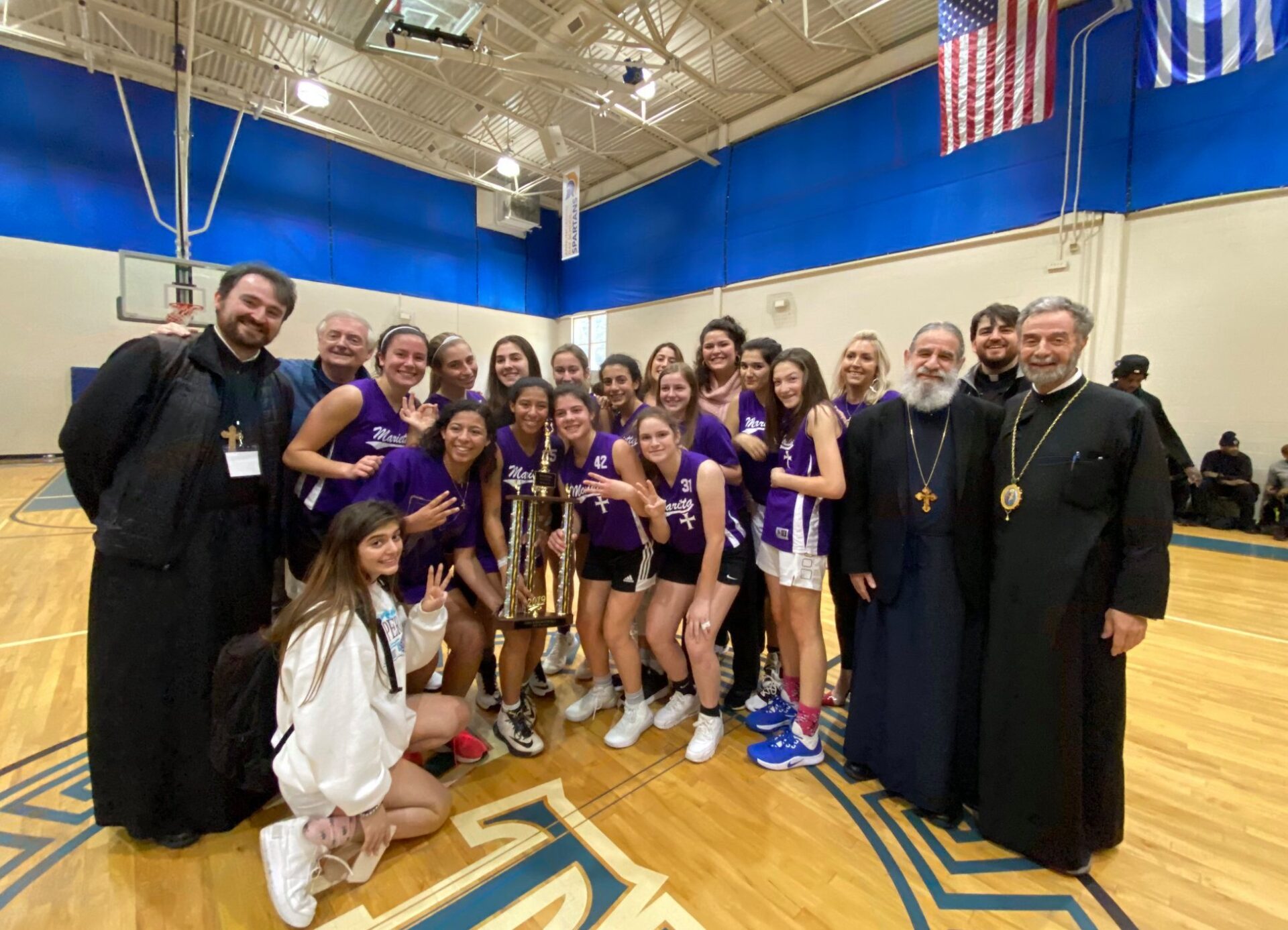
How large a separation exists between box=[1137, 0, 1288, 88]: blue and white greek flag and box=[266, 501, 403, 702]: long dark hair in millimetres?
8985

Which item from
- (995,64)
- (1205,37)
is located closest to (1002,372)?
(995,64)

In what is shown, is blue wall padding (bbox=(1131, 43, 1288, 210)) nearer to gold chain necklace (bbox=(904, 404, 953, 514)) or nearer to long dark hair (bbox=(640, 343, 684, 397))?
long dark hair (bbox=(640, 343, 684, 397))

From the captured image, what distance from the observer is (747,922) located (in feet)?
5.98

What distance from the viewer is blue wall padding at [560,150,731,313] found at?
42.1 ft

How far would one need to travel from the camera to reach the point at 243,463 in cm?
213

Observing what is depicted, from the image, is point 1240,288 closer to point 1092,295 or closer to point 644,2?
point 1092,295

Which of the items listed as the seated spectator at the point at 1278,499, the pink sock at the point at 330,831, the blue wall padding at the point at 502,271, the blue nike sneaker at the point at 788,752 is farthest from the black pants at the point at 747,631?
the blue wall padding at the point at 502,271

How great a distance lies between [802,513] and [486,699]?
2.03 meters

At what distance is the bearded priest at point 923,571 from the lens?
2.23 meters

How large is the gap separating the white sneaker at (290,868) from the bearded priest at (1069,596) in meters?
2.39

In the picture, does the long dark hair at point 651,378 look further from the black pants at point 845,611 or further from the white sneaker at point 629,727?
the white sneaker at point 629,727

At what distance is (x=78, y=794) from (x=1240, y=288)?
1150cm

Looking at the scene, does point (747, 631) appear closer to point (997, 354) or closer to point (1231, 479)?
point (997, 354)

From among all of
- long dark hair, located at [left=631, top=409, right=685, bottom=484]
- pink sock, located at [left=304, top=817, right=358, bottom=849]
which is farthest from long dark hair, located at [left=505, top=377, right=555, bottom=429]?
pink sock, located at [left=304, top=817, right=358, bottom=849]
